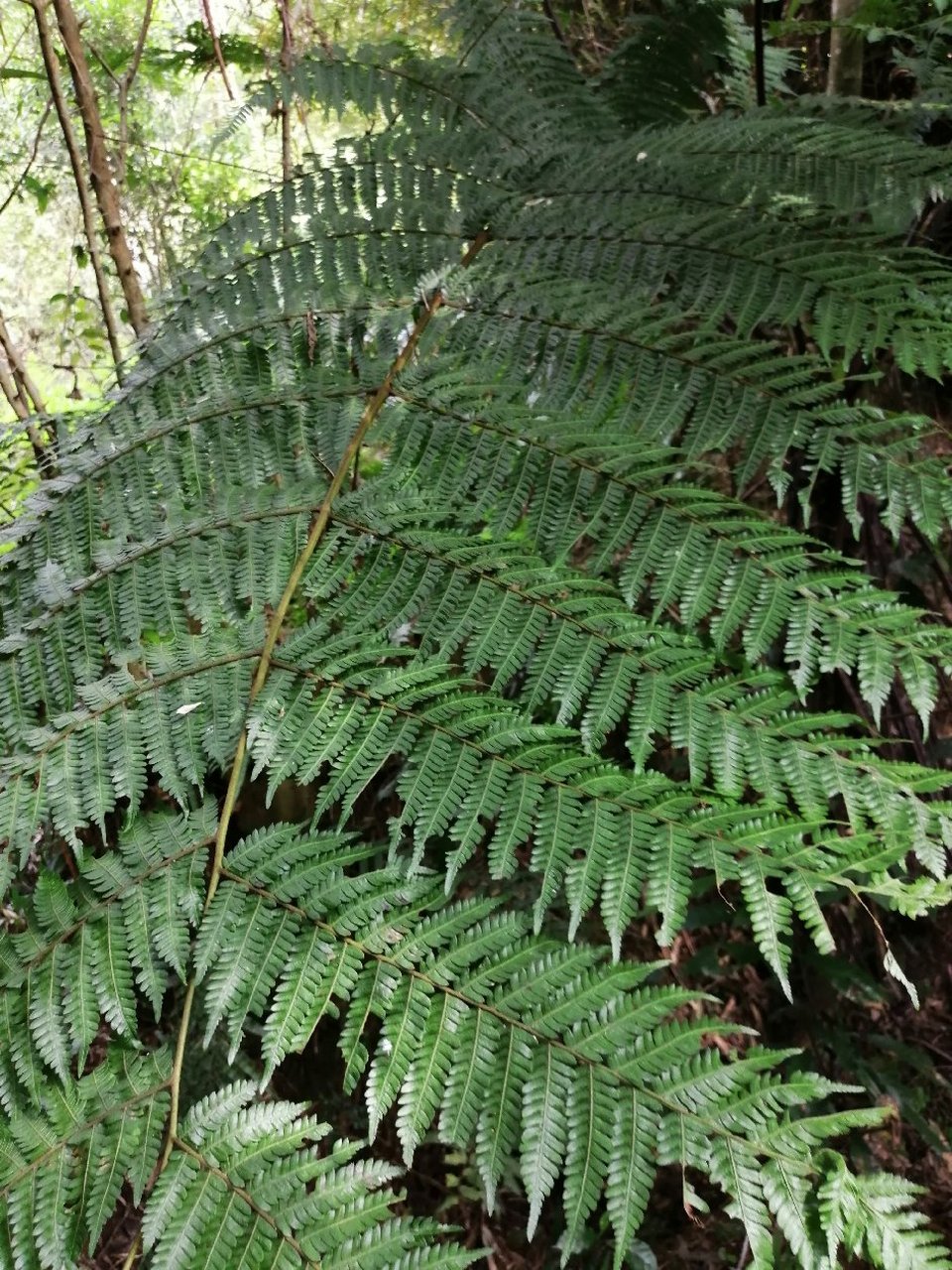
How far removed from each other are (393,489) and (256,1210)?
0.81m

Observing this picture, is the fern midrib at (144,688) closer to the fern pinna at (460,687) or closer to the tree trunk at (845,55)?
the fern pinna at (460,687)

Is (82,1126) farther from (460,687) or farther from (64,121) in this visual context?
(64,121)

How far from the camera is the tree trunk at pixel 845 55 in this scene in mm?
2223

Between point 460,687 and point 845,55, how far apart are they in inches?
87.5

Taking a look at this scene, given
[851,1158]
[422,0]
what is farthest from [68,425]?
[422,0]

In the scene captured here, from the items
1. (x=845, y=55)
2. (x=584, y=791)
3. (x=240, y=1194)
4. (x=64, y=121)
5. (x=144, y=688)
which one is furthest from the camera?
(x=64, y=121)

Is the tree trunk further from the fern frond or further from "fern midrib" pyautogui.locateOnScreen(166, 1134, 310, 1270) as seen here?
"fern midrib" pyautogui.locateOnScreen(166, 1134, 310, 1270)

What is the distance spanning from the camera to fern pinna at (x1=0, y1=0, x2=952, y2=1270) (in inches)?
28.8

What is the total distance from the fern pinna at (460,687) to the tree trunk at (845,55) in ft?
3.45

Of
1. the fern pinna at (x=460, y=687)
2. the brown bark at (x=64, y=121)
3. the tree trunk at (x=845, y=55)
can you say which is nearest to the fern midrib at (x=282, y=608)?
the fern pinna at (x=460, y=687)

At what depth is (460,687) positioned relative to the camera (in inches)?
41.0

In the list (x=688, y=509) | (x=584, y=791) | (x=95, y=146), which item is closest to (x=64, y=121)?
(x=95, y=146)

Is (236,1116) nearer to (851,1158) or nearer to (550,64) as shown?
(851,1158)

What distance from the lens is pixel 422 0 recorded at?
4.45 meters
